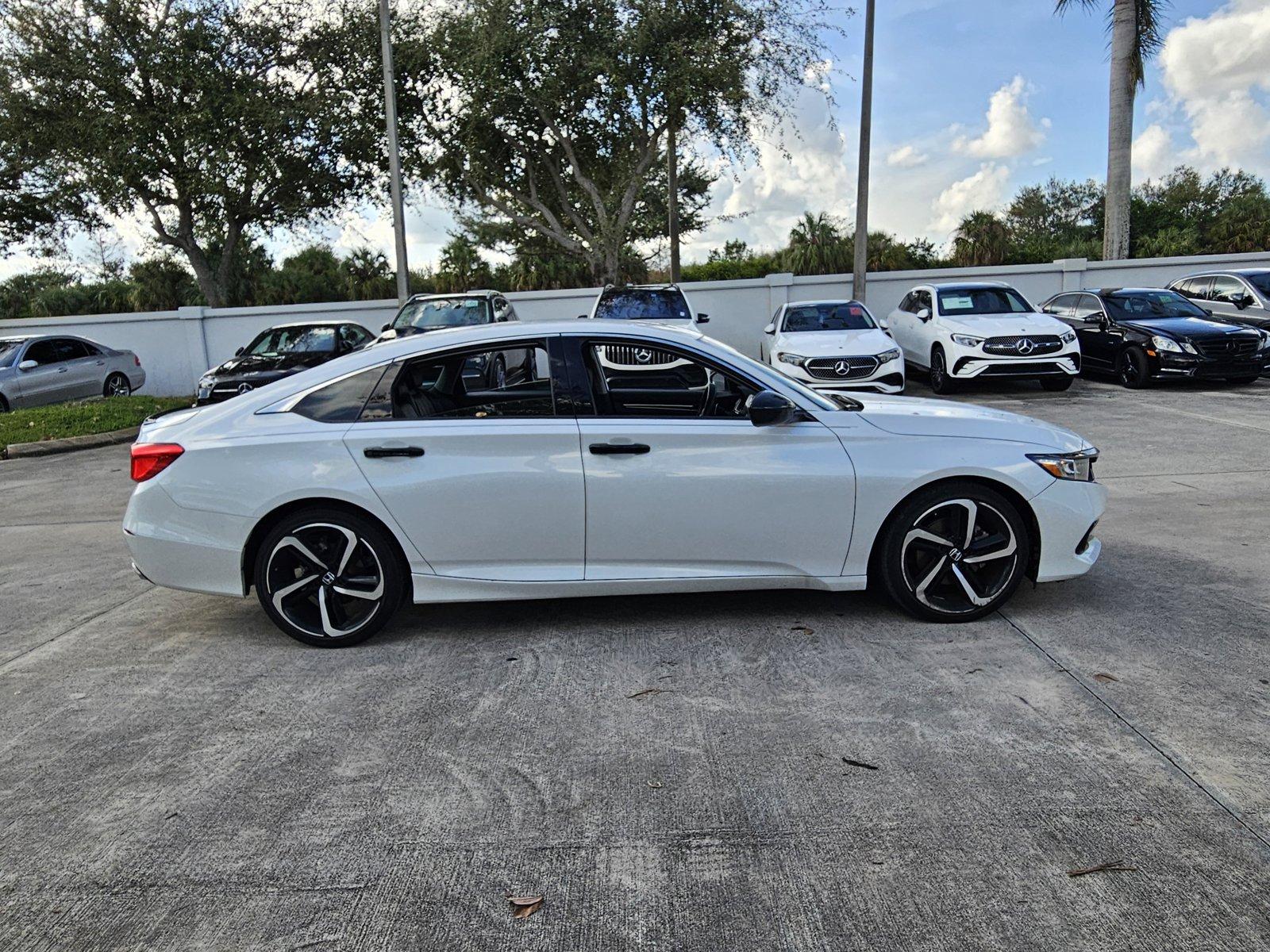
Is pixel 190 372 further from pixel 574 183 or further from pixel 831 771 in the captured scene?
pixel 831 771

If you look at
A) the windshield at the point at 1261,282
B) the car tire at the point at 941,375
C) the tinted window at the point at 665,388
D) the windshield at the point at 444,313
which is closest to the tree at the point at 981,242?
the windshield at the point at 1261,282

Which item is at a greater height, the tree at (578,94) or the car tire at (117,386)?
the tree at (578,94)

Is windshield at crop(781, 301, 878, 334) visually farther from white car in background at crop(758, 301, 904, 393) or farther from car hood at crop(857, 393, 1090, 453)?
car hood at crop(857, 393, 1090, 453)

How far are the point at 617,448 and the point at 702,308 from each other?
19.5 meters

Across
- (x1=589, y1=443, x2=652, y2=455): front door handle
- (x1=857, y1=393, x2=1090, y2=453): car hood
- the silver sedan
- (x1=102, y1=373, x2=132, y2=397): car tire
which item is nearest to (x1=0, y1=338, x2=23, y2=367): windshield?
the silver sedan

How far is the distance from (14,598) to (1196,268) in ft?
83.6

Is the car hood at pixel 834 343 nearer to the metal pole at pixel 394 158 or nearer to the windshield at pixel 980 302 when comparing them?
the windshield at pixel 980 302

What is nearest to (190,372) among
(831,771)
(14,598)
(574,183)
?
(574,183)

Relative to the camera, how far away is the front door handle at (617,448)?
479 centimetres

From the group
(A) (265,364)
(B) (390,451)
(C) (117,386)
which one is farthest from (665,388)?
(C) (117,386)

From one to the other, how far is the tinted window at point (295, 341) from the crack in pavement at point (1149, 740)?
1349 cm

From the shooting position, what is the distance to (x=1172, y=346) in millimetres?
15430

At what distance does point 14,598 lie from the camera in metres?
Answer: 6.17

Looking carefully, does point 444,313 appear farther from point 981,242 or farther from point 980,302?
point 981,242
